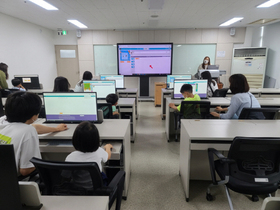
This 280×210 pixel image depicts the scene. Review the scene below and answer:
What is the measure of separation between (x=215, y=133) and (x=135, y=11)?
13.3 ft

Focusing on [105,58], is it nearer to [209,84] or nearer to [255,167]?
[209,84]

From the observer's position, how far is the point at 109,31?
24.1 ft

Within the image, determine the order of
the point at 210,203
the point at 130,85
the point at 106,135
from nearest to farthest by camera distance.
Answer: the point at 106,135 → the point at 210,203 → the point at 130,85

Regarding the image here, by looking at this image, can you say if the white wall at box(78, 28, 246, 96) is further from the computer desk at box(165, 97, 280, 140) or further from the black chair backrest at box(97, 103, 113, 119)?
the black chair backrest at box(97, 103, 113, 119)

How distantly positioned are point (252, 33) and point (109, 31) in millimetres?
5627

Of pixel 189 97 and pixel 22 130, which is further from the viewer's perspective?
pixel 189 97

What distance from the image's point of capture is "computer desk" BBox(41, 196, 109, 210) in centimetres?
90

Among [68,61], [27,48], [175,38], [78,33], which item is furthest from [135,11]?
[68,61]

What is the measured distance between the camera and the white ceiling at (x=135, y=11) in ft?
13.4

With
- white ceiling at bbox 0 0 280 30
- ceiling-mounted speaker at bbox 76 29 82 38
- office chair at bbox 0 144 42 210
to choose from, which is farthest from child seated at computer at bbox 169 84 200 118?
ceiling-mounted speaker at bbox 76 29 82 38

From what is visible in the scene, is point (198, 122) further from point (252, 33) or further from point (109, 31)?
point (252, 33)

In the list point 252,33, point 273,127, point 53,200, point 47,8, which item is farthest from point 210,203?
point 252,33

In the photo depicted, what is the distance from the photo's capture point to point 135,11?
475cm

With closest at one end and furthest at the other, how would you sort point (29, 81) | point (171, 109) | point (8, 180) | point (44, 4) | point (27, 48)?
point (8, 180)
point (171, 109)
point (44, 4)
point (29, 81)
point (27, 48)
